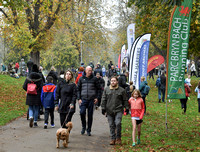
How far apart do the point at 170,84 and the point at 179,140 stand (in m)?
1.89

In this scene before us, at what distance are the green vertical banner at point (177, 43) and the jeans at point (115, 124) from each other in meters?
2.70

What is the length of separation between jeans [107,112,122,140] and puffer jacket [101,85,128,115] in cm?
12

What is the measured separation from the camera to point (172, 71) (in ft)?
33.9

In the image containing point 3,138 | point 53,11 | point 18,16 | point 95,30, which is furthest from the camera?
point 95,30

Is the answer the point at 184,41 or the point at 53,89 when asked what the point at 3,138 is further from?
the point at 184,41

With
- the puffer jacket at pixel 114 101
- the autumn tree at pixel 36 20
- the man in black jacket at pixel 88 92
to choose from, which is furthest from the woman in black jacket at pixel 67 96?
the autumn tree at pixel 36 20

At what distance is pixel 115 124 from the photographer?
338 inches

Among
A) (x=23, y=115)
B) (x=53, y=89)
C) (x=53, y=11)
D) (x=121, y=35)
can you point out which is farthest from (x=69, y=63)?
(x=53, y=89)

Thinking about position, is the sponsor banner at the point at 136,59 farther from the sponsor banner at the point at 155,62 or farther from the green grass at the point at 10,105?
the green grass at the point at 10,105

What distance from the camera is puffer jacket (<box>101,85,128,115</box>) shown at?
27.8 ft

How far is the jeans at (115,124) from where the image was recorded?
841 cm

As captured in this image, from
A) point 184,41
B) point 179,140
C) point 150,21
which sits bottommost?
point 179,140

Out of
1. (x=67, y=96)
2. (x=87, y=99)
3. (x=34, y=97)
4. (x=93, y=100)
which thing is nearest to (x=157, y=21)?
(x=34, y=97)

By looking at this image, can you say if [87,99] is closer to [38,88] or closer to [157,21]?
[38,88]
